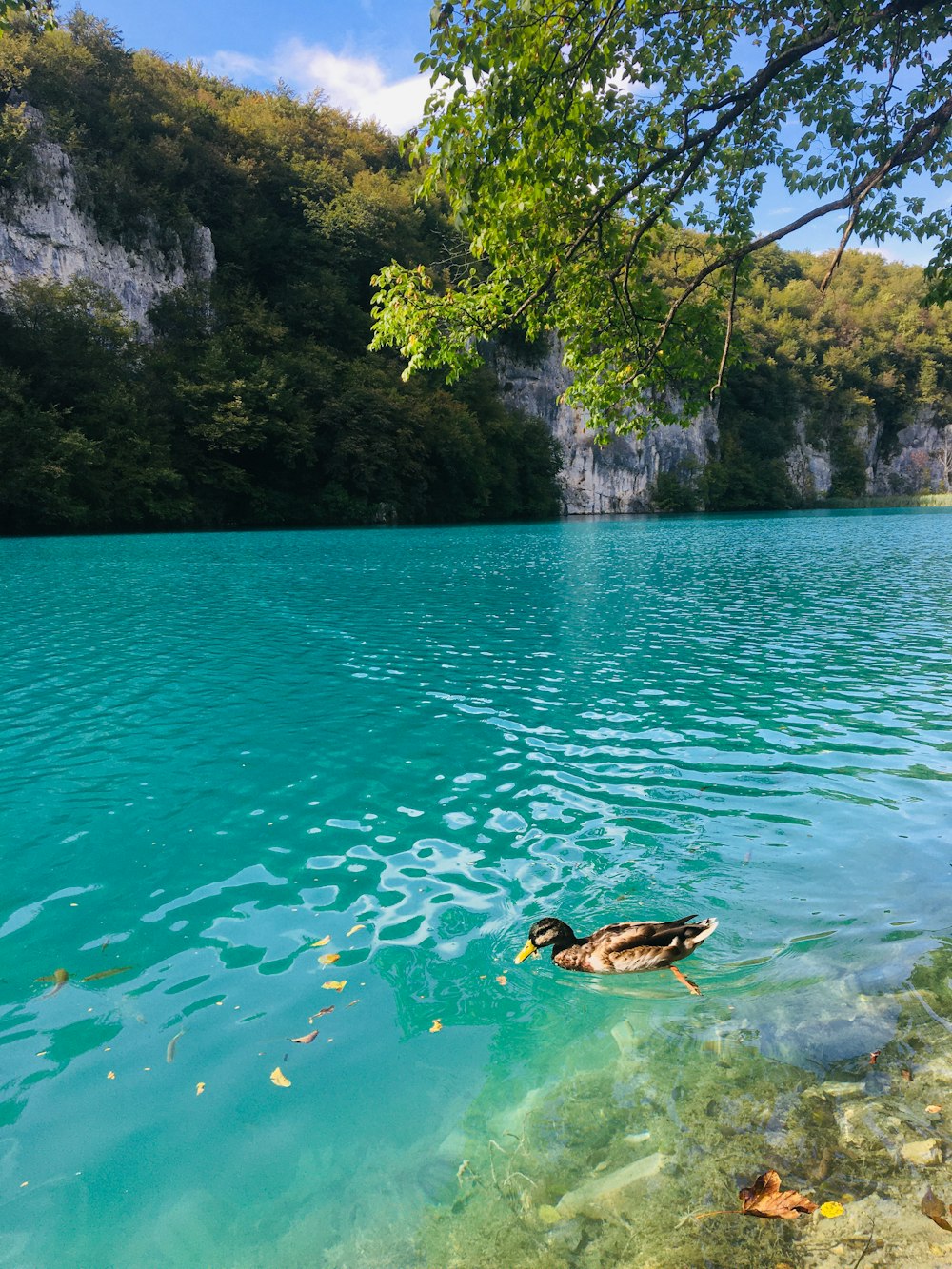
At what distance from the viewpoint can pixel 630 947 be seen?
378cm

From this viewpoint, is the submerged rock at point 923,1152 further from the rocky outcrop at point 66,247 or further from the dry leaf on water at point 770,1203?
the rocky outcrop at point 66,247

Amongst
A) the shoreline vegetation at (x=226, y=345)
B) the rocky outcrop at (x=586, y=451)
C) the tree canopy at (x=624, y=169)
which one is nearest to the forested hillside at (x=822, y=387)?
the rocky outcrop at (x=586, y=451)

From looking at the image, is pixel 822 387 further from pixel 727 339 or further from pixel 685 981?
pixel 685 981

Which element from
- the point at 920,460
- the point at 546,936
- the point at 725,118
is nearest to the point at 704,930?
the point at 546,936

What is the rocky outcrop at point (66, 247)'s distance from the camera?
132 ft

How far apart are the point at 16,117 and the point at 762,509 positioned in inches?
3087

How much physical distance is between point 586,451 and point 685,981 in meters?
71.5

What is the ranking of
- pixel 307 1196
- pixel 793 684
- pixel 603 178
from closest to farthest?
pixel 307 1196 → pixel 603 178 → pixel 793 684

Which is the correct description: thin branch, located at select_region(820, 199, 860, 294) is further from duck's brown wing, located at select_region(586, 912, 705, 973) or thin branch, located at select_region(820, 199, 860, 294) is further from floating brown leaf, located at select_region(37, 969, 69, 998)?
floating brown leaf, located at select_region(37, 969, 69, 998)

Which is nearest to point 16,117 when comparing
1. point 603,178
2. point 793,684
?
point 603,178

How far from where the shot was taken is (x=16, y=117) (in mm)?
40188

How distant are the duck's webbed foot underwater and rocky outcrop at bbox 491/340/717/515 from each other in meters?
62.7

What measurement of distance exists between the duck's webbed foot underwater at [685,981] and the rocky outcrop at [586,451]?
62.7m

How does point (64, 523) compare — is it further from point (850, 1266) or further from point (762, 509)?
point (762, 509)
